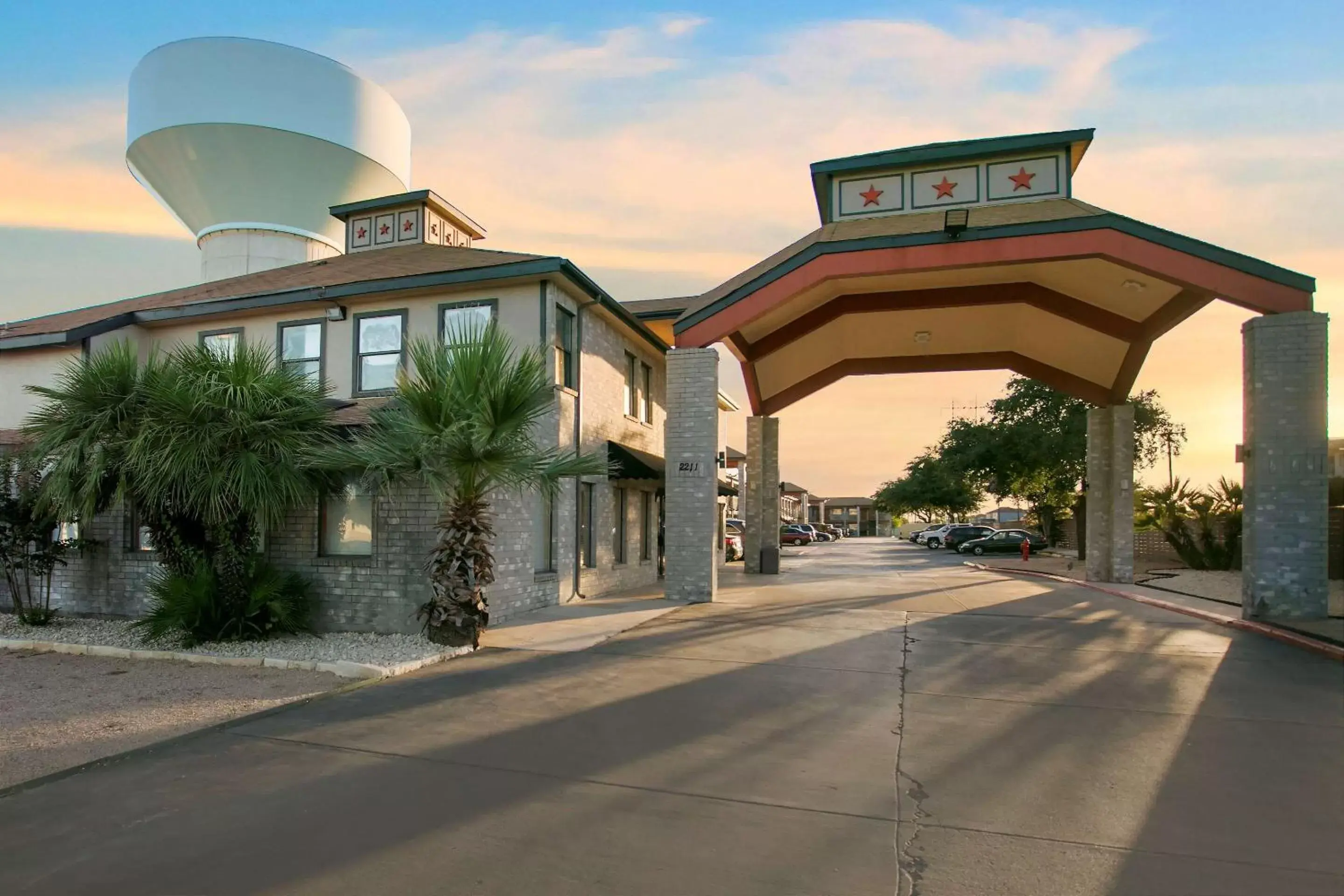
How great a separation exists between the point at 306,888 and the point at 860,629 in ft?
31.1

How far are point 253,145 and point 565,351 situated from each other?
1915 centimetres

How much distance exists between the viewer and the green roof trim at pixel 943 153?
50.0 ft

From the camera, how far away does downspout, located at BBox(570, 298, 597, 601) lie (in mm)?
14938

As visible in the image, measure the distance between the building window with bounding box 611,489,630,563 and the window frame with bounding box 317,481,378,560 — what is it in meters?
6.39

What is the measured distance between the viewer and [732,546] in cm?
3256

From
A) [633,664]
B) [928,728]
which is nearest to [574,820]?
[928,728]

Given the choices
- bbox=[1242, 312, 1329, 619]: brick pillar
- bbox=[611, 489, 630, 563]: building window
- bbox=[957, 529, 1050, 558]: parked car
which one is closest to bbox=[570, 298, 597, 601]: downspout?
bbox=[611, 489, 630, 563]: building window

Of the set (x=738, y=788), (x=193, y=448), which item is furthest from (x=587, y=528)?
(x=738, y=788)

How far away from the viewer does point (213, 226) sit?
2862cm

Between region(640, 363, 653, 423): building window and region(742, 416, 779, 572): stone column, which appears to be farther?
region(742, 416, 779, 572): stone column

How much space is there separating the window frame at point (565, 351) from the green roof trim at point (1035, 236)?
6.86 ft

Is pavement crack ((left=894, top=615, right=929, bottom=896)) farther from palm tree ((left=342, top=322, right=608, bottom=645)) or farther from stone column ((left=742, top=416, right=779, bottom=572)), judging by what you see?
stone column ((left=742, top=416, right=779, bottom=572))

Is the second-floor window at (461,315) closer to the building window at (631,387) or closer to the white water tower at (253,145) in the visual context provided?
the building window at (631,387)

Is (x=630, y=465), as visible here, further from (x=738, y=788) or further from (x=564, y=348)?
(x=738, y=788)
